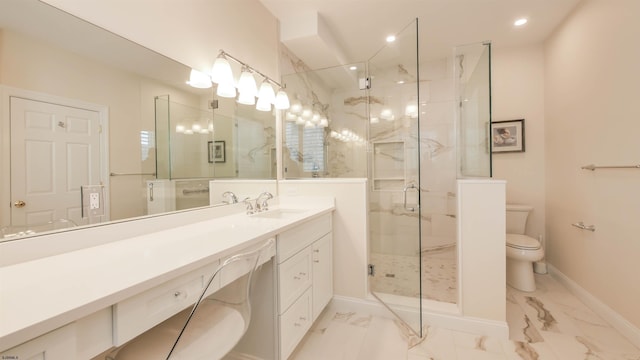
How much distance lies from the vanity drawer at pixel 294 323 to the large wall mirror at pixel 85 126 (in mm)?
872

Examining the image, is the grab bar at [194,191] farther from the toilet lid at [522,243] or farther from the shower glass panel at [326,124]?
the toilet lid at [522,243]

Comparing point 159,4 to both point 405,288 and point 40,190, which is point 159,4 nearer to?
point 40,190

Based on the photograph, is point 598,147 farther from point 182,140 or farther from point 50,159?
point 50,159

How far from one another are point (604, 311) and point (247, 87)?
10.4 ft

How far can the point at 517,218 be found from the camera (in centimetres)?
285

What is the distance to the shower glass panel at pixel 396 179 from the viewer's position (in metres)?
2.03

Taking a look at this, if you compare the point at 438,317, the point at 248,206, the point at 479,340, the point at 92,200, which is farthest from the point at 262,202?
the point at 479,340

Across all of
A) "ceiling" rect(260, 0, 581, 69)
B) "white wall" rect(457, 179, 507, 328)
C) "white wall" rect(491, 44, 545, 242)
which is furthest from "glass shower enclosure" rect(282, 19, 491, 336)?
"white wall" rect(491, 44, 545, 242)

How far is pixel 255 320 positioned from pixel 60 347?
3.07ft

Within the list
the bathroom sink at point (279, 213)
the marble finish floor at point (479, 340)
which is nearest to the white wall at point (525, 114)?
the marble finish floor at point (479, 340)

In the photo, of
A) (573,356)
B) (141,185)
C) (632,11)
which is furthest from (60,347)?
(632,11)

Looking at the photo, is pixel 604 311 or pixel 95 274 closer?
pixel 95 274

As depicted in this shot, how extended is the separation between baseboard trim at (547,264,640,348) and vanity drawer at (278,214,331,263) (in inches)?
81.9

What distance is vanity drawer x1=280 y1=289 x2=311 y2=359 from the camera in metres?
1.35
